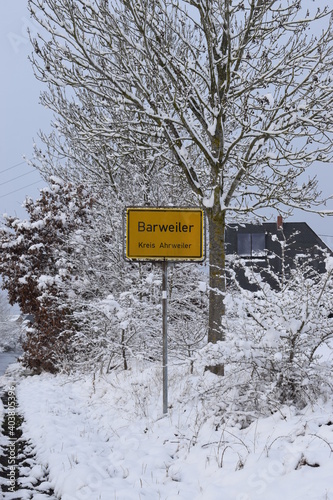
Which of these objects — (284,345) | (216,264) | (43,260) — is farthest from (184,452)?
(43,260)

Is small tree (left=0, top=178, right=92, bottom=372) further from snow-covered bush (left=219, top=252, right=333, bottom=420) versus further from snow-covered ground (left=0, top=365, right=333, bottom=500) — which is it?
snow-covered bush (left=219, top=252, right=333, bottom=420)

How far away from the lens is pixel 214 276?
8.25 m

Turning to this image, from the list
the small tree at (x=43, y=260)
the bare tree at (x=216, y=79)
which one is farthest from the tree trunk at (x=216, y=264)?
the small tree at (x=43, y=260)

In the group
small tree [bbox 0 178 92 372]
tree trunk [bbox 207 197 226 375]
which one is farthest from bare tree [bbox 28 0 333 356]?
small tree [bbox 0 178 92 372]

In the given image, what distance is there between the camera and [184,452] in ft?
16.3

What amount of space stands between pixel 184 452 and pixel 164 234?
9.47ft

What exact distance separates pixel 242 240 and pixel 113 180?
1541 cm

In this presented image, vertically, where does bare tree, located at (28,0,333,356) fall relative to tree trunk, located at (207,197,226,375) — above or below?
above

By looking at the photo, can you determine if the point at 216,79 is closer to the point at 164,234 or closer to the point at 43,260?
the point at 164,234

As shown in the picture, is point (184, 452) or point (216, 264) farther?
point (216, 264)

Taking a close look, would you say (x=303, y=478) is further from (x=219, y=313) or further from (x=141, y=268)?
(x=141, y=268)

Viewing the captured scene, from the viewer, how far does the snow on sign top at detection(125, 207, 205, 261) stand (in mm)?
6715

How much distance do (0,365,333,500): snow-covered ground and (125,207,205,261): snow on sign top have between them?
1789 mm

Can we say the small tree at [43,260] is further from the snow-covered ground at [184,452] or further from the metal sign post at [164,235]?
the metal sign post at [164,235]
